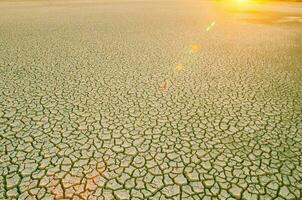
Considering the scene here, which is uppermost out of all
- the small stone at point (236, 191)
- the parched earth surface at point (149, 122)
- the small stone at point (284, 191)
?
the parched earth surface at point (149, 122)

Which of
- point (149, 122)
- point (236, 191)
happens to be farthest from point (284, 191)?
point (149, 122)

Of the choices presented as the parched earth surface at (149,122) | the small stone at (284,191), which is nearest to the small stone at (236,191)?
the parched earth surface at (149,122)

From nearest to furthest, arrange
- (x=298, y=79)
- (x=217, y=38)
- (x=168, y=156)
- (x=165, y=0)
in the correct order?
(x=168, y=156), (x=298, y=79), (x=217, y=38), (x=165, y=0)

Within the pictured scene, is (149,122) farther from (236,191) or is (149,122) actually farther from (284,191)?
(284,191)

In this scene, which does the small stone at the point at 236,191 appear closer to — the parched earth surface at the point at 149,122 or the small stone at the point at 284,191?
the parched earth surface at the point at 149,122

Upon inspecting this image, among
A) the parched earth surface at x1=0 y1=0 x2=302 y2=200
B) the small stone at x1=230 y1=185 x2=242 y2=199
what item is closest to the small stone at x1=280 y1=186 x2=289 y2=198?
the parched earth surface at x1=0 y1=0 x2=302 y2=200

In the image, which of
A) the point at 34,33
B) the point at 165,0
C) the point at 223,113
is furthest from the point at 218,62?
the point at 165,0

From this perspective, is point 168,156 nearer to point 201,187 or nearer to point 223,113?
point 201,187

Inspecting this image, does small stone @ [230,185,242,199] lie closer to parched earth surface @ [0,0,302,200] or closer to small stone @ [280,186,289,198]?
parched earth surface @ [0,0,302,200]

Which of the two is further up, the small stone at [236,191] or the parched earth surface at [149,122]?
the parched earth surface at [149,122]
